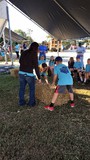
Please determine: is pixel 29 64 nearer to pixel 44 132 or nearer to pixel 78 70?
pixel 44 132

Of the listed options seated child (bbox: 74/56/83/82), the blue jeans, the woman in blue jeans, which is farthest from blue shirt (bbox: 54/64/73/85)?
seated child (bbox: 74/56/83/82)

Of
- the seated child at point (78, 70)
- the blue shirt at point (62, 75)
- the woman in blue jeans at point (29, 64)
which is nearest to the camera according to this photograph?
the blue shirt at point (62, 75)

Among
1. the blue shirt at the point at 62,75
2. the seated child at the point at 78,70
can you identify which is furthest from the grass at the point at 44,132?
the seated child at the point at 78,70

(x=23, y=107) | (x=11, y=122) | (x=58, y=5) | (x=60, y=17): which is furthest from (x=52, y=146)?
(x=60, y=17)

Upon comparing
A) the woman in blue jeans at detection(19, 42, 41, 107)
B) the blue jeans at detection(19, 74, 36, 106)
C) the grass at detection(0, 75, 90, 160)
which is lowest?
the grass at detection(0, 75, 90, 160)

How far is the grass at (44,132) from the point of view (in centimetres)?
333

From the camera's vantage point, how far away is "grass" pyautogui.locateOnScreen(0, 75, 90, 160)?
333cm

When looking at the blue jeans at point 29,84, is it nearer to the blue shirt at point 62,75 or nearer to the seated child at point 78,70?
the blue shirt at point 62,75

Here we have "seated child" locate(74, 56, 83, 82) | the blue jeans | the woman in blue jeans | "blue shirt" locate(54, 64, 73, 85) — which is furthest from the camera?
"seated child" locate(74, 56, 83, 82)

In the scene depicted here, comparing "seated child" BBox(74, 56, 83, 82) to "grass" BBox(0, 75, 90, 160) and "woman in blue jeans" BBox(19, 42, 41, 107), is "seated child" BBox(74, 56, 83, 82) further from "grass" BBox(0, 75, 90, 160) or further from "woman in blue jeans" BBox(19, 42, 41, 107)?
"woman in blue jeans" BBox(19, 42, 41, 107)

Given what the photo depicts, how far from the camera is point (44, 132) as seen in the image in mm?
4086

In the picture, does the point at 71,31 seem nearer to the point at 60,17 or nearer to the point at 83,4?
the point at 60,17

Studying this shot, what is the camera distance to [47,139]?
12.5 ft

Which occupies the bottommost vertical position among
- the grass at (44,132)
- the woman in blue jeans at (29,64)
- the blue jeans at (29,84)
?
the grass at (44,132)
